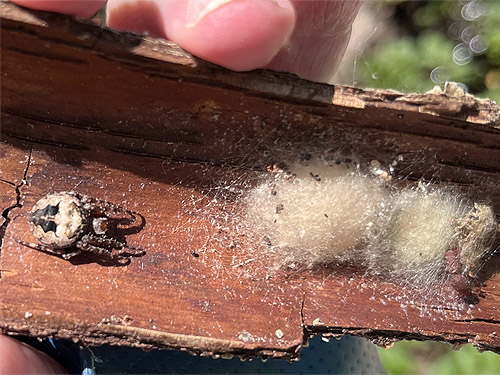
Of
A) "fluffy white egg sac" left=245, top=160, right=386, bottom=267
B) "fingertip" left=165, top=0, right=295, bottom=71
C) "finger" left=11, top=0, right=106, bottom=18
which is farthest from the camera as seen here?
"fluffy white egg sac" left=245, top=160, right=386, bottom=267

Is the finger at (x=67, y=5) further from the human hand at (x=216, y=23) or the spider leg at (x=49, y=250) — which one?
the spider leg at (x=49, y=250)

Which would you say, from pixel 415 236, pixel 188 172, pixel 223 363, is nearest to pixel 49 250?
pixel 188 172

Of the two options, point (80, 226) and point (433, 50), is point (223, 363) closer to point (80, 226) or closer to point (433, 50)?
point (80, 226)

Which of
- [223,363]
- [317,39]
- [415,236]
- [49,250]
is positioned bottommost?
[223,363]

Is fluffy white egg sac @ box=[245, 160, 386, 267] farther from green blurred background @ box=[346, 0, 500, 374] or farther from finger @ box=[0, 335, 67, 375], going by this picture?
green blurred background @ box=[346, 0, 500, 374]

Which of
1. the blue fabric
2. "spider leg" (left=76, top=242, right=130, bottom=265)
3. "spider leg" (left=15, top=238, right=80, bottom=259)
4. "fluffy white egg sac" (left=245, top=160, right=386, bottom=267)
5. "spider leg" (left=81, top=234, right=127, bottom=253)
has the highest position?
"fluffy white egg sac" (left=245, top=160, right=386, bottom=267)

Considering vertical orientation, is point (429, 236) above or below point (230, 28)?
below

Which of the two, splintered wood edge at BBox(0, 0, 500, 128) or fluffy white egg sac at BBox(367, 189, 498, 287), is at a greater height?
splintered wood edge at BBox(0, 0, 500, 128)

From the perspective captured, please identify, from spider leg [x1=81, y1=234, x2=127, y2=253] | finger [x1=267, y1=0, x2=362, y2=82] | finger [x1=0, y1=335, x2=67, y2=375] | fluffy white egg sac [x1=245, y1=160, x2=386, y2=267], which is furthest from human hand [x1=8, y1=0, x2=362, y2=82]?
finger [x1=0, y1=335, x2=67, y2=375]
